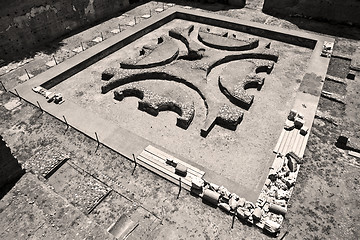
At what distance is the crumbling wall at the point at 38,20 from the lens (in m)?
16.2

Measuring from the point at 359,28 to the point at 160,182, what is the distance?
20746 mm

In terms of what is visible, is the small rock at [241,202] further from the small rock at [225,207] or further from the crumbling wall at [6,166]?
the crumbling wall at [6,166]

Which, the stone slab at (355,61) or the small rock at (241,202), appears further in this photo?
the stone slab at (355,61)

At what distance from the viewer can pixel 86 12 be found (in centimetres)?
2058

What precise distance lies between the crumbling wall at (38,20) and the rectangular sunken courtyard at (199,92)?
169 inches

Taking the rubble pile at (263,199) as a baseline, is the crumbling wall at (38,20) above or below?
above

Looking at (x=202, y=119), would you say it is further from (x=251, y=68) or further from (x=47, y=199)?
(x=47, y=199)

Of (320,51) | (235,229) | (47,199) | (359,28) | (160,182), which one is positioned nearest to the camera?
(47,199)

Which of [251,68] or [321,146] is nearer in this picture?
[321,146]

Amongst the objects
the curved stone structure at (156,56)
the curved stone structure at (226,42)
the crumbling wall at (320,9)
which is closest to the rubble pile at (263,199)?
the curved stone structure at (156,56)

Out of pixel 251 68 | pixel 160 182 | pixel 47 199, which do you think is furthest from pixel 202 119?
pixel 47 199

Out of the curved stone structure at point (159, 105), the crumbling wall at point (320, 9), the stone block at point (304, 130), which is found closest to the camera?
the stone block at point (304, 130)

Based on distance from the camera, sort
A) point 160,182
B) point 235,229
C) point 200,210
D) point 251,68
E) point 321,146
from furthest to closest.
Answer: point 251,68 → point 321,146 → point 160,182 → point 200,210 → point 235,229

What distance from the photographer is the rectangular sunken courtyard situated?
10.5 m
